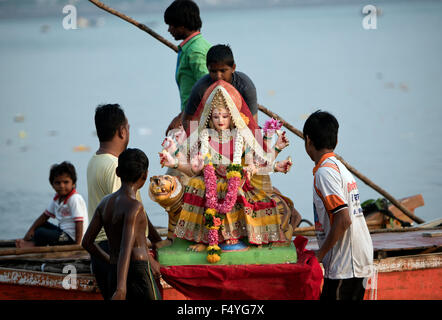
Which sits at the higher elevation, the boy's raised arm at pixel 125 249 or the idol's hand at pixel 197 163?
the idol's hand at pixel 197 163

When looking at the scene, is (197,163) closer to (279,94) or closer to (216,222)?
(216,222)

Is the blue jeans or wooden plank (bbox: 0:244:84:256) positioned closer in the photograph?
wooden plank (bbox: 0:244:84:256)

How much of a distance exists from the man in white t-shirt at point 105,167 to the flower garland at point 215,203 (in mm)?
440

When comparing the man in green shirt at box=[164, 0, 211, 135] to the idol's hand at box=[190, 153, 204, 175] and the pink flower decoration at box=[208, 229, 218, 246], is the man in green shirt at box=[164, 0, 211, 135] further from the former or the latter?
the pink flower decoration at box=[208, 229, 218, 246]

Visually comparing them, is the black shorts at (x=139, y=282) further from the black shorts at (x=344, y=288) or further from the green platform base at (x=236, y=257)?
the black shorts at (x=344, y=288)

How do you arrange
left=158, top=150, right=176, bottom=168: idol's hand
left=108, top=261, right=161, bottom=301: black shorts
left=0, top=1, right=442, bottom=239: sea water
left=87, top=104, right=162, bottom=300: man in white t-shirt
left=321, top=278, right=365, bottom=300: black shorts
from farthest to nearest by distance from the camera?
left=0, top=1, right=442, bottom=239: sea water < left=158, top=150, right=176, bottom=168: idol's hand < left=87, top=104, right=162, bottom=300: man in white t-shirt < left=321, top=278, right=365, bottom=300: black shorts < left=108, top=261, right=161, bottom=301: black shorts

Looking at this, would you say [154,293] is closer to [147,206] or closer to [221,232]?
[221,232]

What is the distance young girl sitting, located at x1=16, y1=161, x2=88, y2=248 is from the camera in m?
7.71

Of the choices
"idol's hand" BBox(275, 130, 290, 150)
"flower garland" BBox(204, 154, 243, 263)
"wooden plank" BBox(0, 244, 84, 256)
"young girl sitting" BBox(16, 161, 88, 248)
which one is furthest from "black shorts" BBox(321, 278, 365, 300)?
"young girl sitting" BBox(16, 161, 88, 248)

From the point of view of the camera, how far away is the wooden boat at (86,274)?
6195mm

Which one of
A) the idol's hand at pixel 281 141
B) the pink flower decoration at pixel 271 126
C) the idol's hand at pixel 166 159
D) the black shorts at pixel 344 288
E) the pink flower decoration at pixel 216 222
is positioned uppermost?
the pink flower decoration at pixel 271 126

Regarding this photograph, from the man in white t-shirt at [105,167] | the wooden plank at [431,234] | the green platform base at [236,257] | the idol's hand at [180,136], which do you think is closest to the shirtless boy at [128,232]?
the man in white t-shirt at [105,167]

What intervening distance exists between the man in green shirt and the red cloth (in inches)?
69.6

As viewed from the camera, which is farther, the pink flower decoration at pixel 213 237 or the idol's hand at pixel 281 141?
the idol's hand at pixel 281 141
